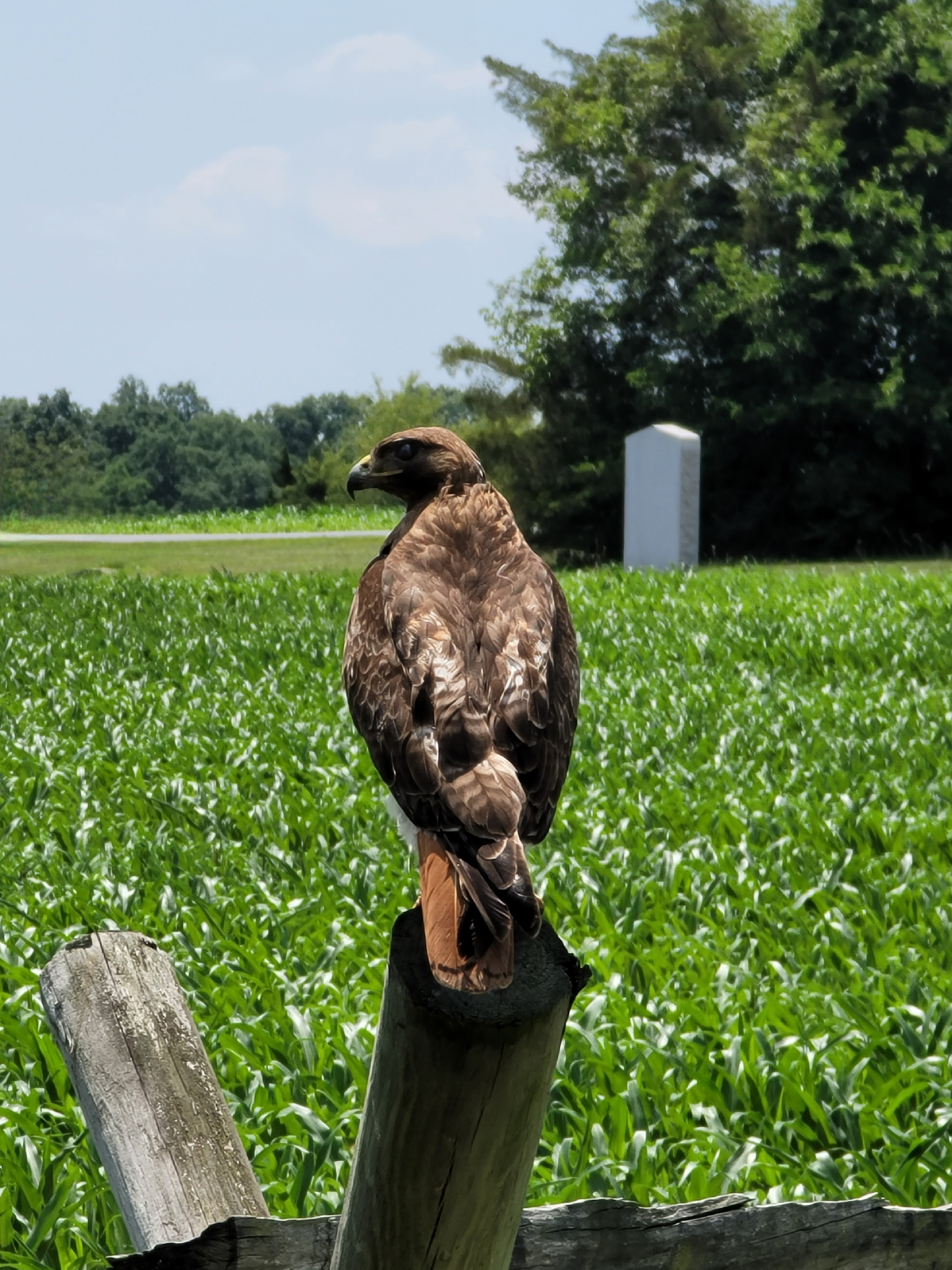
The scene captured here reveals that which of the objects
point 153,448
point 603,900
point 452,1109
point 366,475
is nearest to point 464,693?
point 452,1109

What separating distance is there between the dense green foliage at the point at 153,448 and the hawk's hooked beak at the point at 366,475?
166 ft

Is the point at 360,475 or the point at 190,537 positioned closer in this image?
Answer: the point at 360,475

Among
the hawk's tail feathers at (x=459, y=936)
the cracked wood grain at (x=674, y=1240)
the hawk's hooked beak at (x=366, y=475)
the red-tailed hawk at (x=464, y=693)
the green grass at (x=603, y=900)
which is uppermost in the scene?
the hawk's hooked beak at (x=366, y=475)

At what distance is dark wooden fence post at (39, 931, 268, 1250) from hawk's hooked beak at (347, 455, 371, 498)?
2.65ft

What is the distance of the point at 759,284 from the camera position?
21.1m

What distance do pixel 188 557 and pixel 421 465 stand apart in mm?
21902

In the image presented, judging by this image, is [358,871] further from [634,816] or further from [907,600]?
[907,600]

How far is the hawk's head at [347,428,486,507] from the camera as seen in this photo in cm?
207

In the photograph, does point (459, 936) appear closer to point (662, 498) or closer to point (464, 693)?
point (464, 693)

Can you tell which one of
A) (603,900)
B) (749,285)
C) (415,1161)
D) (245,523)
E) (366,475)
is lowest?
(603,900)

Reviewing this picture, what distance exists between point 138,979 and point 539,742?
0.78 m

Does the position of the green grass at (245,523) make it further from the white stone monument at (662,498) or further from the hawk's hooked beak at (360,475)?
the hawk's hooked beak at (360,475)

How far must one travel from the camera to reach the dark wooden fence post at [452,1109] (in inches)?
43.2

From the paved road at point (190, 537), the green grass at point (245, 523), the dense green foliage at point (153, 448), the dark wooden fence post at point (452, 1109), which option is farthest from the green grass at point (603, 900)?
the dense green foliage at point (153, 448)
